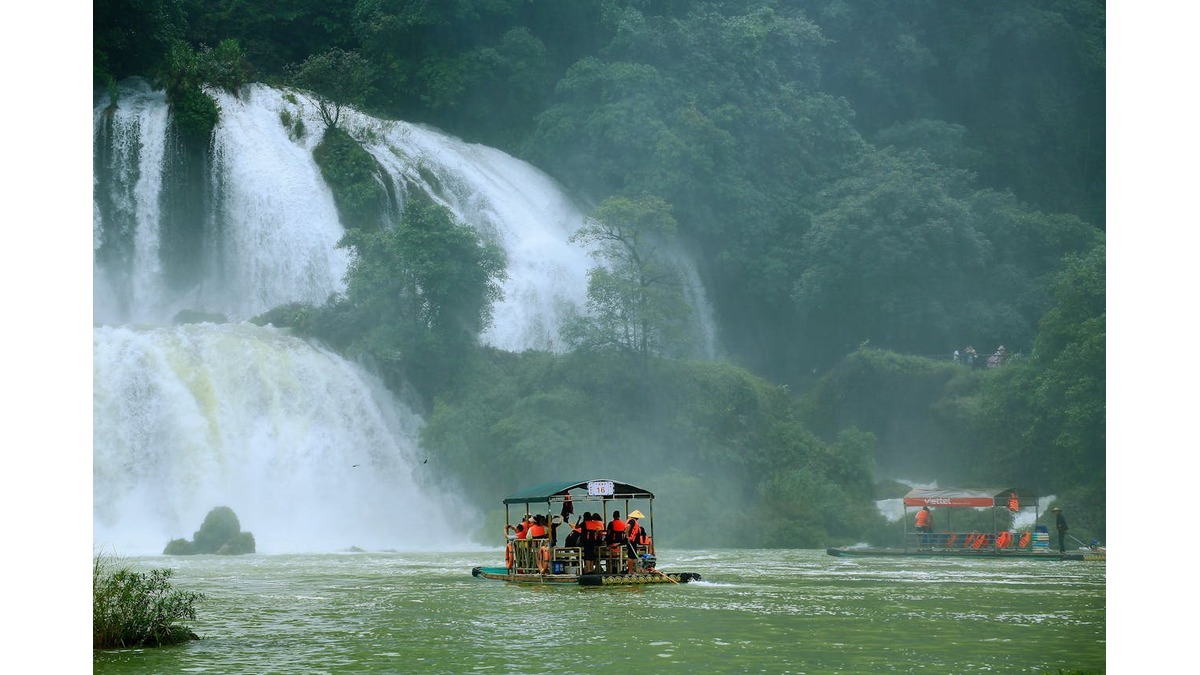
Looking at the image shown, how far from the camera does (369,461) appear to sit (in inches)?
1202

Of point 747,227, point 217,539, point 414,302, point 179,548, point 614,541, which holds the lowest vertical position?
point 179,548

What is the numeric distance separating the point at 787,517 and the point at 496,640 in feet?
59.4

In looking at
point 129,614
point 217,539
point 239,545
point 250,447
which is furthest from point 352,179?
point 129,614

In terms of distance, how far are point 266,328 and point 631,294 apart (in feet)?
25.2

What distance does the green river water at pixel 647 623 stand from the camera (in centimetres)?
1205

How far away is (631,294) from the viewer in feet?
111

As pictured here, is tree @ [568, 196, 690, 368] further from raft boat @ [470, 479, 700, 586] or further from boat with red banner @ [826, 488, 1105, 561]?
raft boat @ [470, 479, 700, 586]

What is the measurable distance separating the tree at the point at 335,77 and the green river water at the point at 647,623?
1894 centimetres

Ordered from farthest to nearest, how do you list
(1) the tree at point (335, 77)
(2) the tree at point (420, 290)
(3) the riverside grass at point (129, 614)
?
(1) the tree at point (335, 77)
(2) the tree at point (420, 290)
(3) the riverside grass at point (129, 614)

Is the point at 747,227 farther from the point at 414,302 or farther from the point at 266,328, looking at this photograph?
the point at 266,328

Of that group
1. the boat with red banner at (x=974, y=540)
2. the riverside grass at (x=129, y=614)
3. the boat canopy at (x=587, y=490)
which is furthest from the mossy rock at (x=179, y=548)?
the riverside grass at (x=129, y=614)

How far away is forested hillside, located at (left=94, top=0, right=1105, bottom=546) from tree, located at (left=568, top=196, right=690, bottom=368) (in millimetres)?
76

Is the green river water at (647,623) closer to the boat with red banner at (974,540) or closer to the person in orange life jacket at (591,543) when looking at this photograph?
the person in orange life jacket at (591,543)
